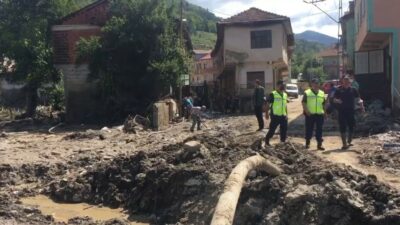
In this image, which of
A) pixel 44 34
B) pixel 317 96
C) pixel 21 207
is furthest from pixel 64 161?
pixel 44 34

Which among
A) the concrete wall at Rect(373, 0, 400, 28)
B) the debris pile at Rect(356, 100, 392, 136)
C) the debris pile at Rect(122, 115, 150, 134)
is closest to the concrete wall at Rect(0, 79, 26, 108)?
the debris pile at Rect(122, 115, 150, 134)

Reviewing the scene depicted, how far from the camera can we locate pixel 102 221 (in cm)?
933

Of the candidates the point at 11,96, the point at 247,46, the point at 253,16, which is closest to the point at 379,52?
the point at 247,46

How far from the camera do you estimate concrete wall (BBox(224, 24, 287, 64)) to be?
1474 inches

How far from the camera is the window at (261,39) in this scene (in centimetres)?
3744

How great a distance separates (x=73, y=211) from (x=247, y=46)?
28.3m

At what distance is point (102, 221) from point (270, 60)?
2965 centimetres

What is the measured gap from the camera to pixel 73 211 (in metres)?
10.5

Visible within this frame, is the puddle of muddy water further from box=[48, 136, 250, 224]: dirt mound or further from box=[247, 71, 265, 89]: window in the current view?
box=[247, 71, 265, 89]: window

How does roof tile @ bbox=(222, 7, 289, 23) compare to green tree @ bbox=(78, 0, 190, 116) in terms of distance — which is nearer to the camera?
green tree @ bbox=(78, 0, 190, 116)

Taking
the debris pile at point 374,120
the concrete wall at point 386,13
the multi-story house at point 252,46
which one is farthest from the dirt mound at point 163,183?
the multi-story house at point 252,46

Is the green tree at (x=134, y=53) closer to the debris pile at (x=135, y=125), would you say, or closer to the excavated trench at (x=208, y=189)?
the debris pile at (x=135, y=125)

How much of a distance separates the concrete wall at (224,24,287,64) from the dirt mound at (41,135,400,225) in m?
25.7

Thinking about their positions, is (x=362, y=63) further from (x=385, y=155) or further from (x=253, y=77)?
(x=385, y=155)
